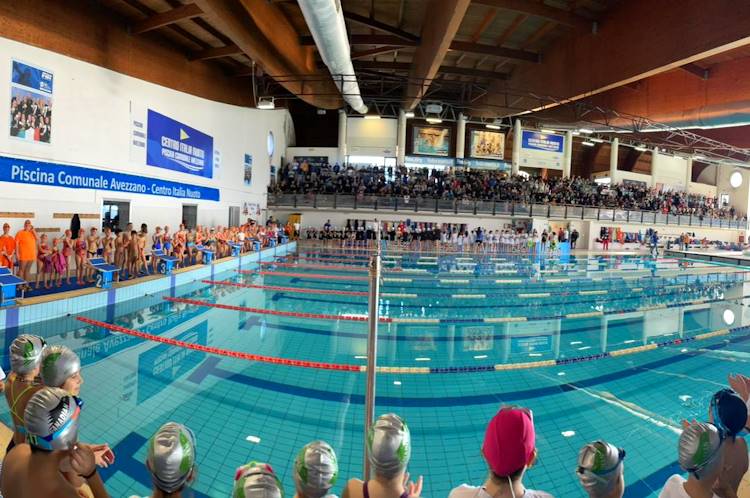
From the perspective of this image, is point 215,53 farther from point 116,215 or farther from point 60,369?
point 60,369

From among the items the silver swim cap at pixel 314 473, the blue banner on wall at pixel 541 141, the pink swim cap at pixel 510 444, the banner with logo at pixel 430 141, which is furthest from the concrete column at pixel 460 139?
the silver swim cap at pixel 314 473

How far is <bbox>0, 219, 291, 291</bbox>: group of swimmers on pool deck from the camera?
21.1 feet

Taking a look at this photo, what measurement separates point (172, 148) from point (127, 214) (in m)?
2.19

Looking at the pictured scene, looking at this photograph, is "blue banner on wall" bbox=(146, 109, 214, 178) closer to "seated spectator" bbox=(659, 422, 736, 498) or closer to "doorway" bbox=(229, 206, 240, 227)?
"doorway" bbox=(229, 206, 240, 227)

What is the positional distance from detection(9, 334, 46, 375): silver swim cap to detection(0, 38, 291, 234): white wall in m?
6.36

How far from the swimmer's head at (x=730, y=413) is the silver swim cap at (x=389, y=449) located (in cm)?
101

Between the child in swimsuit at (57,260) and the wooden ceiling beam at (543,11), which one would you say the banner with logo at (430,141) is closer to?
the wooden ceiling beam at (543,11)

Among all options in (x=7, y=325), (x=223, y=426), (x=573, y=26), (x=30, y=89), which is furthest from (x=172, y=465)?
(x=573, y=26)

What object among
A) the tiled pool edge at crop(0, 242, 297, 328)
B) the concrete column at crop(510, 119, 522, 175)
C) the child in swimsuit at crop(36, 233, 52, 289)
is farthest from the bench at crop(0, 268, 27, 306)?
the concrete column at crop(510, 119, 522, 175)

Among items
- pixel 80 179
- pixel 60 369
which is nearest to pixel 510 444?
pixel 60 369

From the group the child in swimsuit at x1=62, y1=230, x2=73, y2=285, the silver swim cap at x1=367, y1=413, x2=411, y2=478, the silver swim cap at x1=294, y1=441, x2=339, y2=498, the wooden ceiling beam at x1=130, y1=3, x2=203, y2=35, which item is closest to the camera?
the silver swim cap at x1=294, y1=441, x2=339, y2=498

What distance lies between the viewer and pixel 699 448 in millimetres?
1221

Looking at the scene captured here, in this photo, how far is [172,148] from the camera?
10633 mm

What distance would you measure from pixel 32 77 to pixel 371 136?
16485 millimetres
